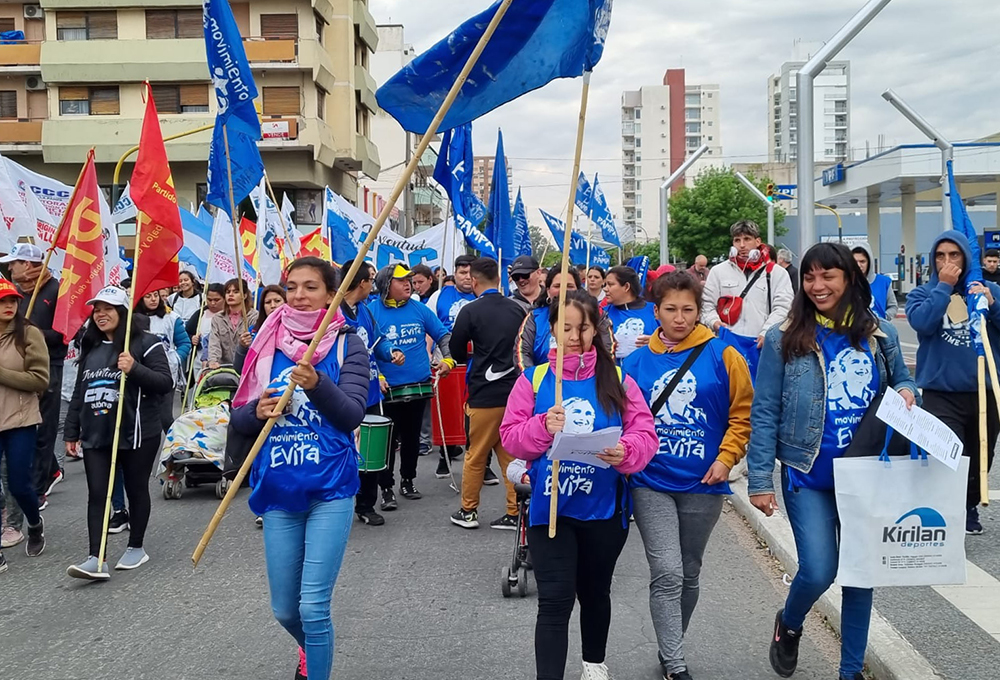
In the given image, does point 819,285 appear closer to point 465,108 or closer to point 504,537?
point 465,108

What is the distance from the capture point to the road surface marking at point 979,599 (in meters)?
5.18

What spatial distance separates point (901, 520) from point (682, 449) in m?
0.96

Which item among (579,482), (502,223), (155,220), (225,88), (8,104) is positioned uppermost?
(8,104)

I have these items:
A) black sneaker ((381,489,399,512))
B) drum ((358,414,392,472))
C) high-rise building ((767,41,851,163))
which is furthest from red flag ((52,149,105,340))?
high-rise building ((767,41,851,163))

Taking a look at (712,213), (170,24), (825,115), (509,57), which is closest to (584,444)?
(509,57)

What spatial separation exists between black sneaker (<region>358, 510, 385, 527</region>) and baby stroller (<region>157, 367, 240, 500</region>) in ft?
4.63

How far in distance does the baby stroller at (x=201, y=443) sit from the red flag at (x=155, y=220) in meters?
1.52

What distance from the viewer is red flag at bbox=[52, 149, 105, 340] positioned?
813 cm

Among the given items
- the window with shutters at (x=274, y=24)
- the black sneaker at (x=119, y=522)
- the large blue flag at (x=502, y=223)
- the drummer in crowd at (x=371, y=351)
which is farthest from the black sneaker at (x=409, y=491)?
the window with shutters at (x=274, y=24)

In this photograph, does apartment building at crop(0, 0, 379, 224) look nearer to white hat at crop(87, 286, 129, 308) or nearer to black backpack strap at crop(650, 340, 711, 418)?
white hat at crop(87, 286, 129, 308)

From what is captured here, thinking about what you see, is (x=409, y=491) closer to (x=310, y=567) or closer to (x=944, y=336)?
(x=944, y=336)

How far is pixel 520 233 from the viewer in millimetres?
16609

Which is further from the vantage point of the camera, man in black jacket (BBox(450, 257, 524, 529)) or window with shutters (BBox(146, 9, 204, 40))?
window with shutters (BBox(146, 9, 204, 40))

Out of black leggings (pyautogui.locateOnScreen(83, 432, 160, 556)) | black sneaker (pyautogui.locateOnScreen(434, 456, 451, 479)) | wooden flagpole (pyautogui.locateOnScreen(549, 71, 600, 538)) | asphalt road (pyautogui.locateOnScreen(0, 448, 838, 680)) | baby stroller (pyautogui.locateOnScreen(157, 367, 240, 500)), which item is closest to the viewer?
wooden flagpole (pyautogui.locateOnScreen(549, 71, 600, 538))
